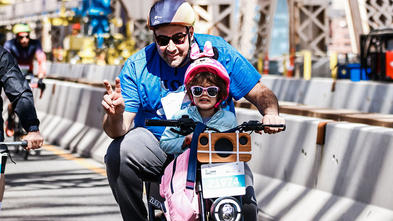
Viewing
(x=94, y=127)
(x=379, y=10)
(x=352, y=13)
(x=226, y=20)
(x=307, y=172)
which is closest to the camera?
(x=307, y=172)

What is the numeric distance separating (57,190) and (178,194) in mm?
6410

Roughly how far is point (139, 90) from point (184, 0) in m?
0.57

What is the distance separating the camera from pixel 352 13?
37750 mm

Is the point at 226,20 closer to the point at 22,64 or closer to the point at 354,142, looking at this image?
the point at 22,64

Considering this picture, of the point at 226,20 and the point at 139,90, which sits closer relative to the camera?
Answer: the point at 139,90

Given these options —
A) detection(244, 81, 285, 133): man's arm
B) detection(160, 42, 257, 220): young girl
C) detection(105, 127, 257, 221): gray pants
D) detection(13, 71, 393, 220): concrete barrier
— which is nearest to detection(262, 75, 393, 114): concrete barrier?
detection(13, 71, 393, 220): concrete barrier

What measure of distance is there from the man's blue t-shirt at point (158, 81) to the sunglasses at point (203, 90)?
0.45 metres

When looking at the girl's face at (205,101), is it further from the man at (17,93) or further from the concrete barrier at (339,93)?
the concrete barrier at (339,93)

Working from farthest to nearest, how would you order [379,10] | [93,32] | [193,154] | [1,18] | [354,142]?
[1,18] < [93,32] < [379,10] < [354,142] < [193,154]

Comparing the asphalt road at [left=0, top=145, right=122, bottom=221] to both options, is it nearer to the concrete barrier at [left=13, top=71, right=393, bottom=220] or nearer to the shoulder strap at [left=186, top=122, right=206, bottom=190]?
the concrete barrier at [left=13, top=71, right=393, bottom=220]

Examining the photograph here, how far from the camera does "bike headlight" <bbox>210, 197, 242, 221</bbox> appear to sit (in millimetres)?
5066

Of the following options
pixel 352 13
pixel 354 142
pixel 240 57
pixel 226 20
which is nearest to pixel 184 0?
pixel 240 57

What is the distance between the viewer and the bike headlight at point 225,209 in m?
5.07

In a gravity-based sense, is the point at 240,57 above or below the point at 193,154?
above
